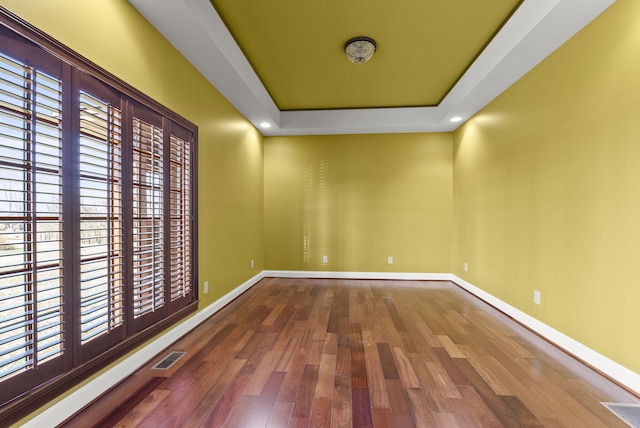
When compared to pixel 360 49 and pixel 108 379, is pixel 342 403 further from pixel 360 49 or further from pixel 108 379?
pixel 360 49

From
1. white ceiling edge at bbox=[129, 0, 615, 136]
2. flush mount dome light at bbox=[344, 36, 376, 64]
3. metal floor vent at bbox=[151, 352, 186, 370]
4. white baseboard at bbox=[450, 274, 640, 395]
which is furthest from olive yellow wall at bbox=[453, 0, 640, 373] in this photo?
metal floor vent at bbox=[151, 352, 186, 370]

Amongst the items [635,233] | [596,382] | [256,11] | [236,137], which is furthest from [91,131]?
[596,382]

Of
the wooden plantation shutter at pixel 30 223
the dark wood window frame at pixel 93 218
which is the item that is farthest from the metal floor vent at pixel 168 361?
the wooden plantation shutter at pixel 30 223

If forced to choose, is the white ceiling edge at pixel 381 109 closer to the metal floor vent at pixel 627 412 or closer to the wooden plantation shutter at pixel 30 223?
the wooden plantation shutter at pixel 30 223

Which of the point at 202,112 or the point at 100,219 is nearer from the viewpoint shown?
the point at 100,219

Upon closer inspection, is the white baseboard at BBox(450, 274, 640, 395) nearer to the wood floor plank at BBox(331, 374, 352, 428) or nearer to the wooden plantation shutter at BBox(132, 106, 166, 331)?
the wood floor plank at BBox(331, 374, 352, 428)

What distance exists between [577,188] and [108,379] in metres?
3.82

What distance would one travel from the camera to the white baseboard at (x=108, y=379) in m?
1.46

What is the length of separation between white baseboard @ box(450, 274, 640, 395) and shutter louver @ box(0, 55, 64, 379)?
137 inches

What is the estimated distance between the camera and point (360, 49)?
284 centimetres

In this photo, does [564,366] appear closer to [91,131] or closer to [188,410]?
[188,410]

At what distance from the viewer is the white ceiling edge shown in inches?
82.3

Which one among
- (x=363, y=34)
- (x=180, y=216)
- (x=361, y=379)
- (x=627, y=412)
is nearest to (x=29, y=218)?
(x=180, y=216)

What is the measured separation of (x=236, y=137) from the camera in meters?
3.89
